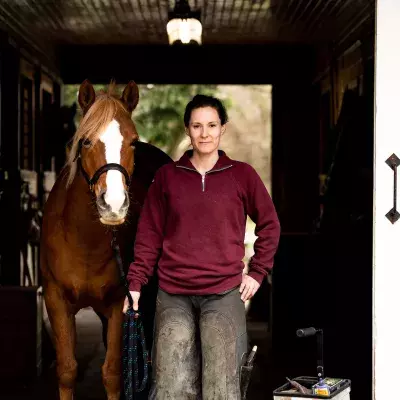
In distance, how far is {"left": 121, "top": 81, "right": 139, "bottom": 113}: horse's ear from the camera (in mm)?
4191

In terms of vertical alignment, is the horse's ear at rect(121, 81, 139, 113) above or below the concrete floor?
above

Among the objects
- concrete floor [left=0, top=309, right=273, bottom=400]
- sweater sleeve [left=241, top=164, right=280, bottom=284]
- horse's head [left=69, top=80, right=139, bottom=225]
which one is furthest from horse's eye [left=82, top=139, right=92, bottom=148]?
concrete floor [left=0, top=309, right=273, bottom=400]

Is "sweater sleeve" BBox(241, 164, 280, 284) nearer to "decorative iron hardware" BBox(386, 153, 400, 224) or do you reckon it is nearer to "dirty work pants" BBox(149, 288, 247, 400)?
"dirty work pants" BBox(149, 288, 247, 400)

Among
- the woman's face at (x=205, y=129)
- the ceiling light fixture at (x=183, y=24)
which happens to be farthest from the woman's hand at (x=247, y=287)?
the ceiling light fixture at (x=183, y=24)

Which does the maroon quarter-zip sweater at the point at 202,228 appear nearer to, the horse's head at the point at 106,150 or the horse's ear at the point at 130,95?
the horse's head at the point at 106,150

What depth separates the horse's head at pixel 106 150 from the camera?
3.57 m

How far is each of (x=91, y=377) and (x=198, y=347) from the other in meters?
2.80

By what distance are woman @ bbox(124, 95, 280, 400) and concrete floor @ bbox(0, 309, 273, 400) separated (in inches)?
A: 82.5

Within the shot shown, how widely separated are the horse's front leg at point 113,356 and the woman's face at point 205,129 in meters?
1.23

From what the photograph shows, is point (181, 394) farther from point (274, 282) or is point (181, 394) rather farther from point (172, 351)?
point (274, 282)

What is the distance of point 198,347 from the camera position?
3.53 metres

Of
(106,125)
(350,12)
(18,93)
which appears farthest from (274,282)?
(106,125)

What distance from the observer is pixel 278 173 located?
1050cm

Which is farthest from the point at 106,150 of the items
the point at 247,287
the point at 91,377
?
the point at 91,377
